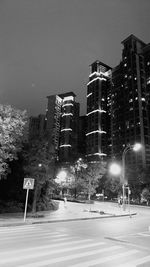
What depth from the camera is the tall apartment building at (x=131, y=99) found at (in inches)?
5195

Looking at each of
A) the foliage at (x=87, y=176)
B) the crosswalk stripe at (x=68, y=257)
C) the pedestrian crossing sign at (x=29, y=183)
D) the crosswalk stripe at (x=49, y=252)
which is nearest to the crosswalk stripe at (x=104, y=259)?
the crosswalk stripe at (x=68, y=257)

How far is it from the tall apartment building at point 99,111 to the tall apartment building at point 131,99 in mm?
15396

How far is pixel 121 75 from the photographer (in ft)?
520

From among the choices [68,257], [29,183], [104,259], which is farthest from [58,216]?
[104,259]

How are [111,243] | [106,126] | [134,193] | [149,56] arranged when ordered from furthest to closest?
[106,126] < [149,56] < [134,193] < [111,243]

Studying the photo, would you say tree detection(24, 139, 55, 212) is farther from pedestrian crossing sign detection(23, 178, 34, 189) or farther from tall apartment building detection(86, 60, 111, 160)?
tall apartment building detection(86, 60, 111, 160)

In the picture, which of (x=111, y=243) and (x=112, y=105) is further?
(x=112, y=105)

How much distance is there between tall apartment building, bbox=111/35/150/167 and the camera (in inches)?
5195

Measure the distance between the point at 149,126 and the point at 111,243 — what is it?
129622mm

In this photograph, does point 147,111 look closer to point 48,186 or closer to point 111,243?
point 48,186

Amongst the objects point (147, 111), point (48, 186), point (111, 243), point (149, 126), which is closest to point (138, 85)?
point (147, 111)

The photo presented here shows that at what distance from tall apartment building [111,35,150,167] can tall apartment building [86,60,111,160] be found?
50.5 ft

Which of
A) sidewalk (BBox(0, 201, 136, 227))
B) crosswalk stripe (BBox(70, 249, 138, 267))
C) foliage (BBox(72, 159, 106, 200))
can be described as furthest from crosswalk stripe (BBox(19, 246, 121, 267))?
foliage (BBox(72, 159, 106, 200))

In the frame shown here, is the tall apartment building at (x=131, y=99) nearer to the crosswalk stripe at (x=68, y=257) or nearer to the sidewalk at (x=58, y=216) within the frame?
the sidewalk at (x=58, y=216)
